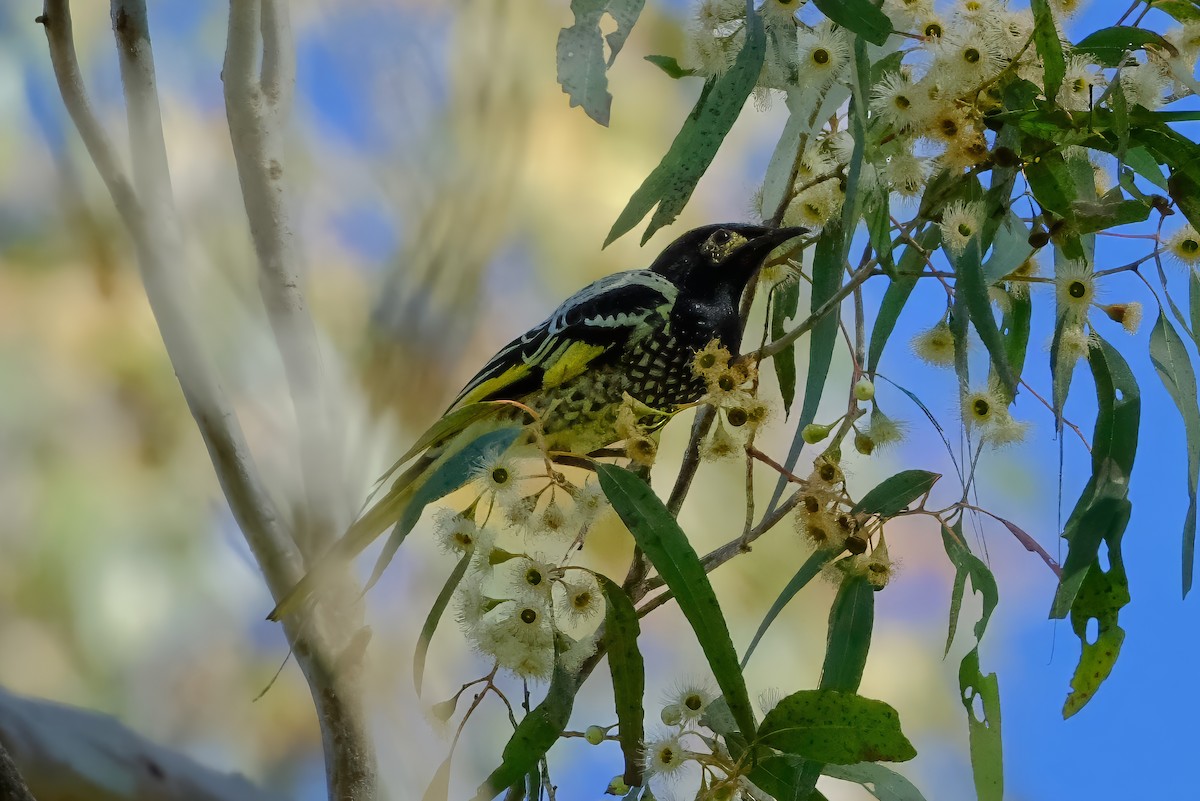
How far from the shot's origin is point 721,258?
884 millimetres

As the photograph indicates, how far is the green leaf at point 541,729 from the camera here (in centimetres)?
66

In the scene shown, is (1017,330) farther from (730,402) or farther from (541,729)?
(541,729)

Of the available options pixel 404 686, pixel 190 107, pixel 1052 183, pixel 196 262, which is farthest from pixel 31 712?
pixel 1052 183

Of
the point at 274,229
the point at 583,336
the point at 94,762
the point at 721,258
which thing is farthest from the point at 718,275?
the point at 94,762

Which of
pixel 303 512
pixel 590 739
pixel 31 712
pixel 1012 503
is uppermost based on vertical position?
pixel 1012 503

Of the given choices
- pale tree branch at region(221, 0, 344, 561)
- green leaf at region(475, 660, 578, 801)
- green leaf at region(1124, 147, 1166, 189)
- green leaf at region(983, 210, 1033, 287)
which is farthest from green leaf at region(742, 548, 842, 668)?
pale tree branch at region(221, 0, 344, 561)

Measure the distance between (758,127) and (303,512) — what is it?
0.66 metres

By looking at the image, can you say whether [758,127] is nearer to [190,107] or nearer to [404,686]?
[190,107]

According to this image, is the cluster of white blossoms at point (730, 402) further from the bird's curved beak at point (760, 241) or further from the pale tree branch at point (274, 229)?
the pale tree branch at point (274, 229)

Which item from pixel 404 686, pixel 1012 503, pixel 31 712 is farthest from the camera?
pixel 1012 503

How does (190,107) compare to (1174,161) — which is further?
(190,107)

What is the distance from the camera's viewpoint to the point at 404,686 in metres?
1.00

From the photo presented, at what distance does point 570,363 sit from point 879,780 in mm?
356

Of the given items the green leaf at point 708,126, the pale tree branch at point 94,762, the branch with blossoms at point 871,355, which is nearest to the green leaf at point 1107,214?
the branch with blossoms at point 871,355
